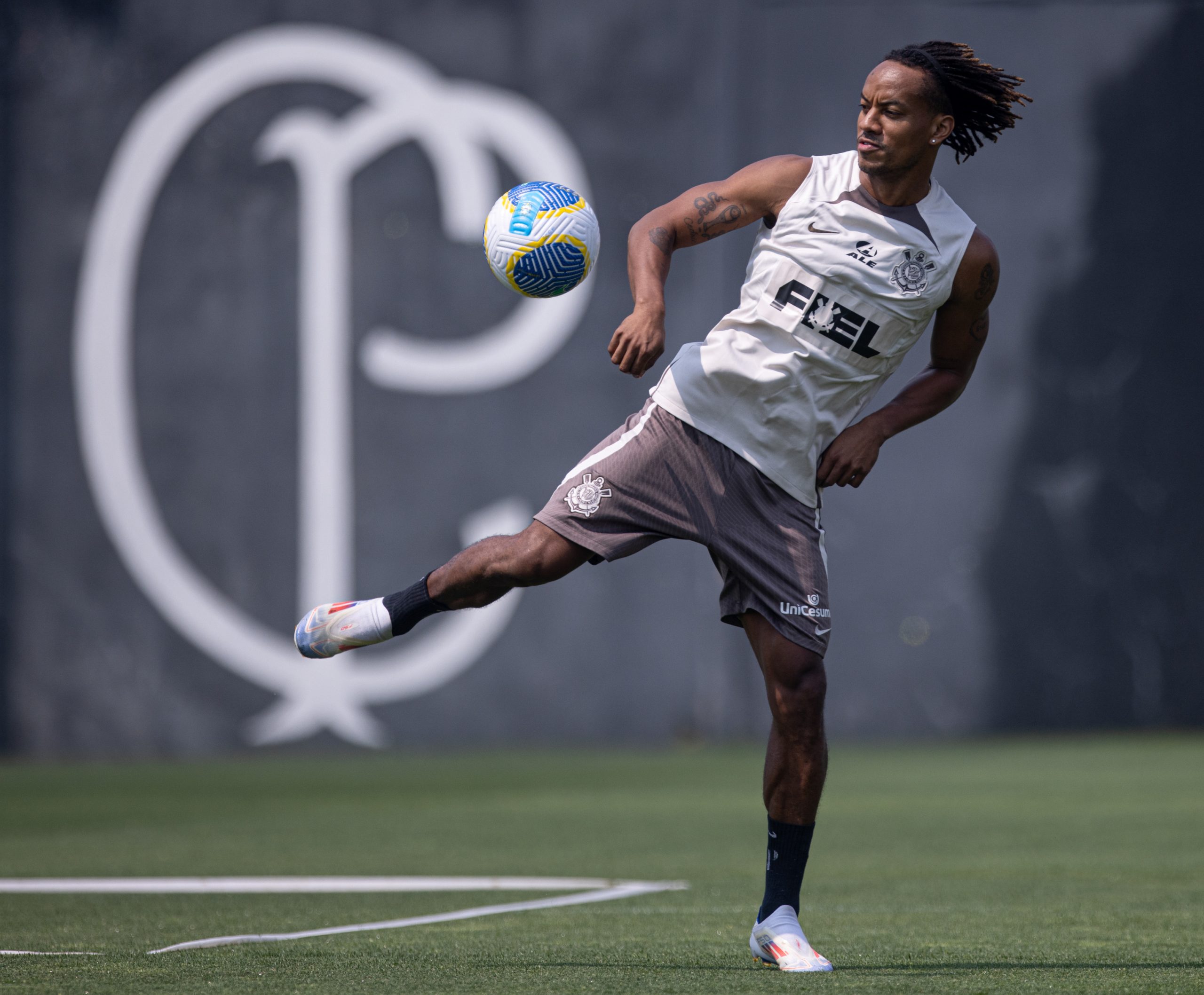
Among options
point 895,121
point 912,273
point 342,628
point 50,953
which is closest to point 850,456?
point 912,273

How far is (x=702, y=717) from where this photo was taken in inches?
462

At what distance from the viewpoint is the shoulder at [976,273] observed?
3.87m

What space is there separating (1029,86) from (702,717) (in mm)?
5441

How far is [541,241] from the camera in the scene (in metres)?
3.82

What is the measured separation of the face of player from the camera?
12.3 ft

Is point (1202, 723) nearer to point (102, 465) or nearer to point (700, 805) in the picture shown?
point (700, 805)

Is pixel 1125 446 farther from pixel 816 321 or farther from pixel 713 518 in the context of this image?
pixel 713 518

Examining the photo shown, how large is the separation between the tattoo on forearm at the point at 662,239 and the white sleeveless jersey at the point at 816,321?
0.24m

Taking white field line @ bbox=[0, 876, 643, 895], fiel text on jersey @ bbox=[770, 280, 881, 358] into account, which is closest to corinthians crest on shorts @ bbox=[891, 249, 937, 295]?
fiel text on jersey @ bbox=[770, 280, 881, 358]

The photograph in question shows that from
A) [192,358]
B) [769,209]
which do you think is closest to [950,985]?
[769,209]

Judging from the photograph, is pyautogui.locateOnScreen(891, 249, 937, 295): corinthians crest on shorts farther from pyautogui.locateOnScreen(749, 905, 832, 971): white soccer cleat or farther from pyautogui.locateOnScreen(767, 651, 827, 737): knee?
pyautogui.locateOnScreen(749, 905, 832, 971): white soccer cleat

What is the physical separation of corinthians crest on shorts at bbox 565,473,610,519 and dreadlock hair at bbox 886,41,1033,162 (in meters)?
1.23

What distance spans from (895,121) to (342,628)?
72.0 inches

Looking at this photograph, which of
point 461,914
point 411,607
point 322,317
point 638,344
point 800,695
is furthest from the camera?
point 322,317
